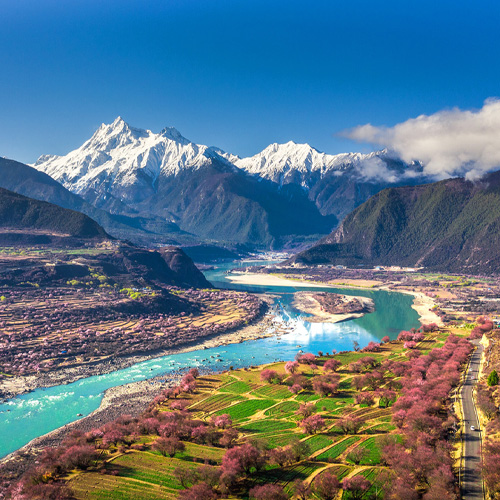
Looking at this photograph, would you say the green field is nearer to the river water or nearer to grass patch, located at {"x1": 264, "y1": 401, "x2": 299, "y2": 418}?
grass patch, located at {"x1": 264, "y1": 401, "x2": 299, "y2": 418}

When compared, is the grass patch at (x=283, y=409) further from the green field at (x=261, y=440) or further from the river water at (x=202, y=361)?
the river water at (x=202, y=361)

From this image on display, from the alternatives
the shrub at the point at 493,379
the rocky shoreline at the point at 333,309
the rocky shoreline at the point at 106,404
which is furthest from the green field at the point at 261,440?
the rocky shoreline at the point at 333,309

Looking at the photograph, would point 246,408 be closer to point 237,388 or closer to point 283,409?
point 283,409

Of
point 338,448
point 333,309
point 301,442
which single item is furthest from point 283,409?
point 333,309

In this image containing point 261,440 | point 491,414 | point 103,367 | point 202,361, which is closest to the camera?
point 491,414

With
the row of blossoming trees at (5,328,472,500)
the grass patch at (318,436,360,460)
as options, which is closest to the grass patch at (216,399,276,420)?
the row of blossoming trees at (5,328,472,500)

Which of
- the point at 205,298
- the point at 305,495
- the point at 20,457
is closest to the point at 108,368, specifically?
the point at 20,457

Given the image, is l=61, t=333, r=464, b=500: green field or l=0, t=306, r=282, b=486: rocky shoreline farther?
l=0, t=306, r=282, b=486: rocky shoreline
